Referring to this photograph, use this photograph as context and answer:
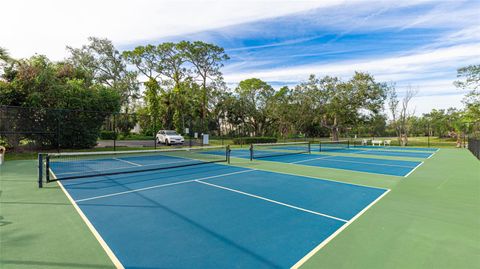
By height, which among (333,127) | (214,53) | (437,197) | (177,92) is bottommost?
(437,197)

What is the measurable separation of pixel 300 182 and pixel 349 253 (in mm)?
4683

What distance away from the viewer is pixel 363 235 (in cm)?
393

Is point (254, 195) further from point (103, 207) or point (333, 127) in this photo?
point (333, 127)

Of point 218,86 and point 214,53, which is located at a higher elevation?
point 214,53

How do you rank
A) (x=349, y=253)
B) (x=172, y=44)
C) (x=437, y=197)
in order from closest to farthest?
(x=349, y=253) < (x=437, y=197) < (x=172, y=44)

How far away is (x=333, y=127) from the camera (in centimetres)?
3606

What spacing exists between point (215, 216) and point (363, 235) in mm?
2744

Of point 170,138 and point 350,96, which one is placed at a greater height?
point 350,96

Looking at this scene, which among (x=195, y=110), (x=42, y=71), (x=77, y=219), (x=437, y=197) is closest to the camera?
(x=77, y=219)

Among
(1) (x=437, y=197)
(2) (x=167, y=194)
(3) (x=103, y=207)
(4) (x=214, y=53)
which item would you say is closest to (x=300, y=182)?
(1) (x=437, y=197)

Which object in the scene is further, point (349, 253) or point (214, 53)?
point (214, 53)

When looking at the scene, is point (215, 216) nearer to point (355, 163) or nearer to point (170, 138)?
point (355, 163)

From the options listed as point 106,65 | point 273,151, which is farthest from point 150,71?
point 273,151

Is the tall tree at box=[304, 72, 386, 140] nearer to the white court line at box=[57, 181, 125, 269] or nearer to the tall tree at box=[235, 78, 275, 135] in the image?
the tall tree at box=[235, 78, 275, 135]
